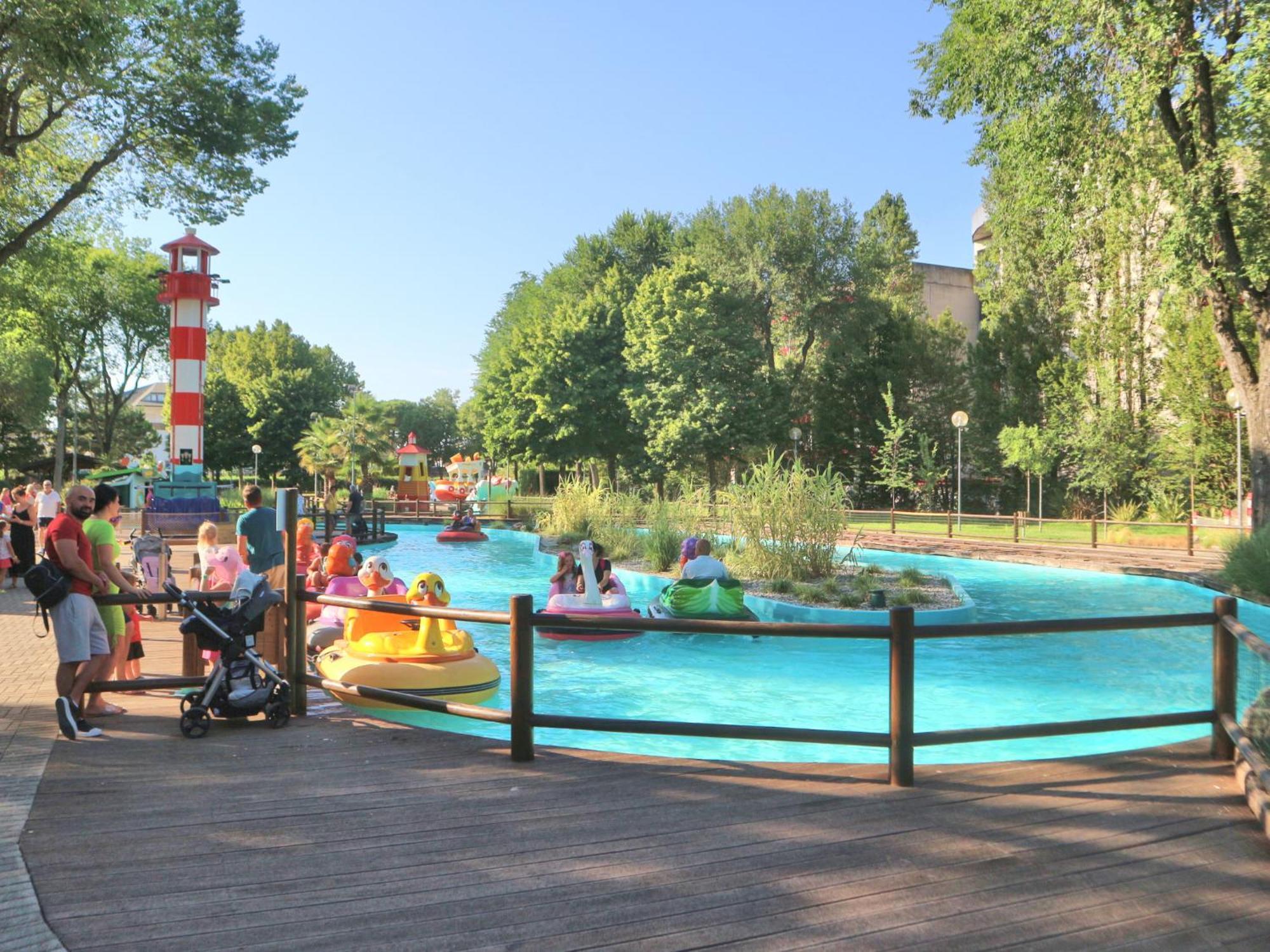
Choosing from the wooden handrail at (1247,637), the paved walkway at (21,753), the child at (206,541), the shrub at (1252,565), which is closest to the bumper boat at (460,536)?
the paved walkway at (21,753)

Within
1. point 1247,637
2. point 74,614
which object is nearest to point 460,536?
point 74,614

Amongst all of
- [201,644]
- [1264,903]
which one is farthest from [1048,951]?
[201,644]

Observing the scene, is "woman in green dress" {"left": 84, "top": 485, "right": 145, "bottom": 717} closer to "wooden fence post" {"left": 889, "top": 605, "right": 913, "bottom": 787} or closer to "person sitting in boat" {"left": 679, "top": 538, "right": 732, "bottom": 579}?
"wooden fence post" {"left": 889, "top": 605, "right": 913, "bottom": 787}

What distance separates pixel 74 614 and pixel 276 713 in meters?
1.44

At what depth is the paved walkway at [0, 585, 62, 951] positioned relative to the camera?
11.3 feet

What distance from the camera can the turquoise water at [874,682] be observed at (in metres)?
9.91

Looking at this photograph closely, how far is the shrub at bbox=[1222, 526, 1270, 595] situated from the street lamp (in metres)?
6.51

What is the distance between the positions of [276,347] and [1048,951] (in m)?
72.4

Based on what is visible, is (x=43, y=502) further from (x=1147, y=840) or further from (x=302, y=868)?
(x=1147, y=840)

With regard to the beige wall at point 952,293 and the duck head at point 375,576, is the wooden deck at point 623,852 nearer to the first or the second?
the duck head at point 375,576

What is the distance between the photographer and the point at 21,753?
5.75 meters

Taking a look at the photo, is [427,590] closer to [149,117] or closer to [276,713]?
[276,713]

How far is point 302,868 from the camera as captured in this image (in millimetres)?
3990

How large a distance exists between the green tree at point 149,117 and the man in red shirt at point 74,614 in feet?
34.0
